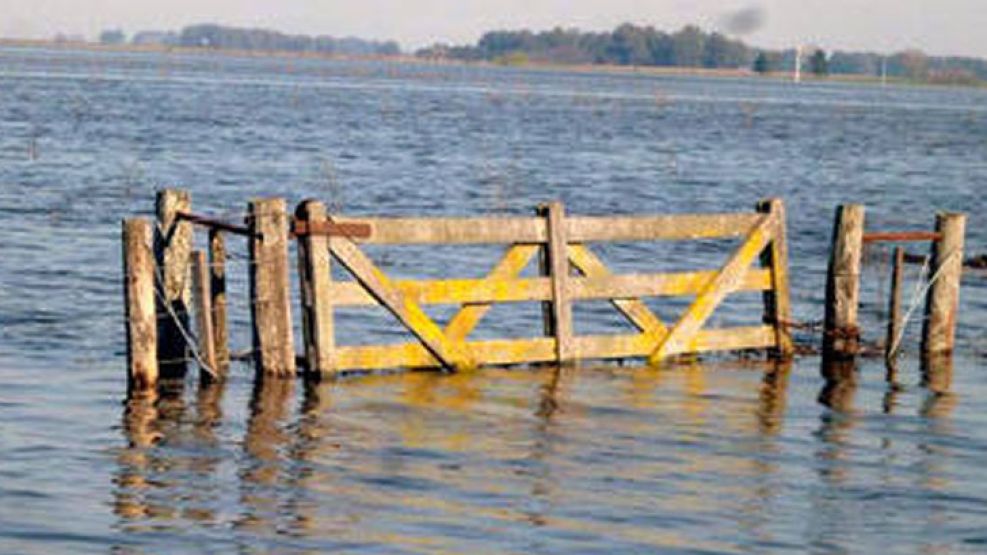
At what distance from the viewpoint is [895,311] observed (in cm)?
2297

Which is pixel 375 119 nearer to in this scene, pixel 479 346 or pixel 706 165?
pixel 706 165

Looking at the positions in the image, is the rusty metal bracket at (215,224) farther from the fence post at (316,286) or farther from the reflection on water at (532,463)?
the reflection on water at (532,463)

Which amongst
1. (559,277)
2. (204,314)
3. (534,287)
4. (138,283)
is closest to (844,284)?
(559,277)

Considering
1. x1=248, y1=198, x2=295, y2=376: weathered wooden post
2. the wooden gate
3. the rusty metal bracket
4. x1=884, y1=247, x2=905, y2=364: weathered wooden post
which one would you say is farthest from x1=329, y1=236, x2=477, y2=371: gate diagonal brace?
x1=884, y1=247, x2=905, y2=364: weathered wooden post

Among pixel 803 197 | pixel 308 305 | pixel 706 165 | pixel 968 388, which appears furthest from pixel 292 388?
pixel 706 165

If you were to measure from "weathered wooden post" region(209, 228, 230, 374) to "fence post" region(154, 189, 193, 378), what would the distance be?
23 cm

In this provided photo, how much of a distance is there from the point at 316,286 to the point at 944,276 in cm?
699

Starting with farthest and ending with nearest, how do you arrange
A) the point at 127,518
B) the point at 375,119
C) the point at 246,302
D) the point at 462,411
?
the point at 375,119 < the point at 246,302 < the point at 462,411 < the point at 127,518

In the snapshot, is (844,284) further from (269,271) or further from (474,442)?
(269,271)

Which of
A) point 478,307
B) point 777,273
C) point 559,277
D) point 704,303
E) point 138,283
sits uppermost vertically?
point 138,283

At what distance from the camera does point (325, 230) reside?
1962 cm

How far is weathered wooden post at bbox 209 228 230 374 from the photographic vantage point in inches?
790

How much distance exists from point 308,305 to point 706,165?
149 ft

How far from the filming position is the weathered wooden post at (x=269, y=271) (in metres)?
19.5
